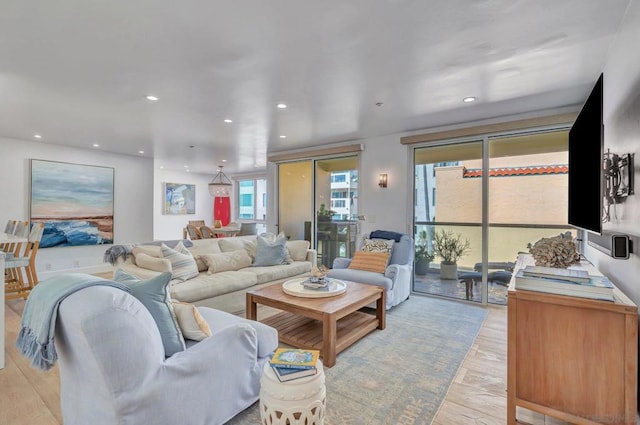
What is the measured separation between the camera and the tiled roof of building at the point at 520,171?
151 inches

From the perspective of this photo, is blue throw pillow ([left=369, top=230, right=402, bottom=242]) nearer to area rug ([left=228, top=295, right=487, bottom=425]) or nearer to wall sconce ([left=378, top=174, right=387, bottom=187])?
wall sconce ([left=378, top=174, right=387, bottom=187])

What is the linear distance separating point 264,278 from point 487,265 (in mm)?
2995

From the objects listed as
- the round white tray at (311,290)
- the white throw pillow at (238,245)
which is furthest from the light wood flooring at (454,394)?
the white throw pillow at (238,245)

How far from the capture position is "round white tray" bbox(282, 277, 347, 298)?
290cm

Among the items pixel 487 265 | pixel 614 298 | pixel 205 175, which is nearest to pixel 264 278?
pixel 487 265

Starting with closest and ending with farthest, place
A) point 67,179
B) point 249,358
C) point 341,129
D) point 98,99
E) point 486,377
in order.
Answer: point 249,358, point 486,377, point 98,99, point 341,129, point 67,179

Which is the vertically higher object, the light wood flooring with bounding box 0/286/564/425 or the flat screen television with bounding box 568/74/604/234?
the flat screen television with bounding box 568/74/604/234

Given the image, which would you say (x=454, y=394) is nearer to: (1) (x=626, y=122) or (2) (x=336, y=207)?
(1) (x=626, y=122)

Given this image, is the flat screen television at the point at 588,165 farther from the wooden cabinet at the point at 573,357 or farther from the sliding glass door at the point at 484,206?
the sliding glass door at the point at 484,206

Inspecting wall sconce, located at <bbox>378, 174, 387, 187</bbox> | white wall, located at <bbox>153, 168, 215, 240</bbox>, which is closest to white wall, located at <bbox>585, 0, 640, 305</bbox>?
wall sconce, located at <bbox>378, 174, 387, 187</bbox>

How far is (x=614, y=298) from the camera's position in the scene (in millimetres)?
1532

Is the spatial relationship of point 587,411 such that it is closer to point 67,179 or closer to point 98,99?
point 98,99

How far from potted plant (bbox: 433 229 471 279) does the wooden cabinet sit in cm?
285

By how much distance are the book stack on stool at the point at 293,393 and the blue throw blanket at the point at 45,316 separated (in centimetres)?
85
